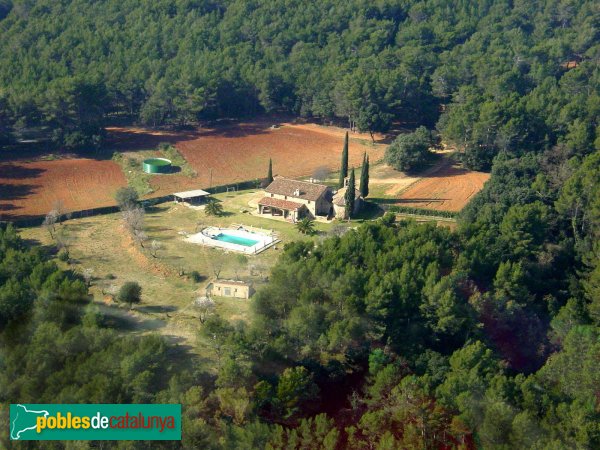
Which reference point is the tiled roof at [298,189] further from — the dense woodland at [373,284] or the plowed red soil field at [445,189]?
the plowed red soil field at [445,189]

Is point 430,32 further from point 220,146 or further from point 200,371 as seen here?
point 200,371

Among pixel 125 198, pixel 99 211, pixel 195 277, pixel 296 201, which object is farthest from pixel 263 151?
pixel 195 277

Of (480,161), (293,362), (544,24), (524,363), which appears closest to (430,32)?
(544,24)

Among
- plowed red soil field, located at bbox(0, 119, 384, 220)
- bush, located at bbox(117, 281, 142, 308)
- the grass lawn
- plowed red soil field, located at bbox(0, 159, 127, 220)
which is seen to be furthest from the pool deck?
plowed red soil field, located at bbox(0, 159, 127, 220)

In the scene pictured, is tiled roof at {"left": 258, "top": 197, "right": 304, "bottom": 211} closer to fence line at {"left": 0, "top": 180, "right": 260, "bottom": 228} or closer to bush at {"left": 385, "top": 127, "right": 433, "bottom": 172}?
fence line at {"left": 0, "top": 180, "right": 260, "bottom": 228}

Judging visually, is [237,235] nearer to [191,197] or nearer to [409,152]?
[191,197]

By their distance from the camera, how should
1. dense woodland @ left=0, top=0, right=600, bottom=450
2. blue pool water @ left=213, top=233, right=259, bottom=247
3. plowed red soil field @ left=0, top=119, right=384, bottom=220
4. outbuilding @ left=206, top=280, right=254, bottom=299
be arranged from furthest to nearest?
plowed red soil field @ left=0, top=119, right=384, bottom=220, blue pool water @ left=213, top=233, right=259, bottom=247, outbuilding @ left=206, top=280, right=254, bottom=299, dense woodland @ left=0, top=0, right=600, bottom=450

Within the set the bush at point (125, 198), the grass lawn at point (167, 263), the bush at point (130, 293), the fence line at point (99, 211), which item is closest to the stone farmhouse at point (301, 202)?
the grass lawn at point (167, 263)
